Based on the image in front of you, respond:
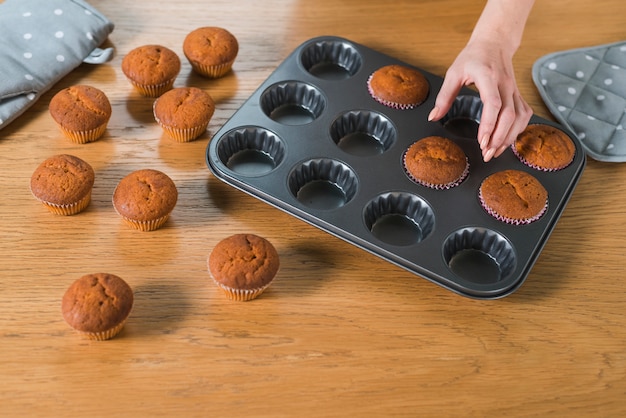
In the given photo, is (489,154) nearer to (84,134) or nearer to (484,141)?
(484,141)

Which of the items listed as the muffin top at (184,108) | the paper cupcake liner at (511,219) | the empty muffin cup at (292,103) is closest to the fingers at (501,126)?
the paper cupcake liner at (511,219)

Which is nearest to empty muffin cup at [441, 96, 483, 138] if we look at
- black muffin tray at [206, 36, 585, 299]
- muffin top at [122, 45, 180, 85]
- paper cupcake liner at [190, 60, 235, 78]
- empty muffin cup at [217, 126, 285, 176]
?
black muffin tray at [206, 36, 585, 299]

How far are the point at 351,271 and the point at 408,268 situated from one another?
125 millimetres

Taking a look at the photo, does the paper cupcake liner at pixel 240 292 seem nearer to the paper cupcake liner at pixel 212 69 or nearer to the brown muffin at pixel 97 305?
the brown muffin at pixel 97 305

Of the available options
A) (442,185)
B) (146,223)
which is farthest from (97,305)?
(442,185)

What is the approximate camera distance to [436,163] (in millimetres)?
1528

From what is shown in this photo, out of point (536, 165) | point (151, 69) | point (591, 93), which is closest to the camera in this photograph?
point (536, 165)

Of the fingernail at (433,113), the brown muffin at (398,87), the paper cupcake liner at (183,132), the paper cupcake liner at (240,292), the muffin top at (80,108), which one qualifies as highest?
the fingernail at (433,113)

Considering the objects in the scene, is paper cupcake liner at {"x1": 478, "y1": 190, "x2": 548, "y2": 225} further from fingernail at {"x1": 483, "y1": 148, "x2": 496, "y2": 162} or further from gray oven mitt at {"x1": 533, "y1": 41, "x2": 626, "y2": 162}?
gray oven mitt at {"x1": 533, "y1": 41, "x2": 626, "y2": 162}

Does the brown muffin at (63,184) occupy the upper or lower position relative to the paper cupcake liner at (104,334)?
upper

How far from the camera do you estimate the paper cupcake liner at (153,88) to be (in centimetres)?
172

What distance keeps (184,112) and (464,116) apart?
2.25ft

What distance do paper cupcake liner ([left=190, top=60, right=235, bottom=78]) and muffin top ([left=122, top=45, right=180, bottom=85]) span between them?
0.06 m

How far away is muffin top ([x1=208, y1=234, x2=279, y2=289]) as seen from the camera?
4.42 ft
